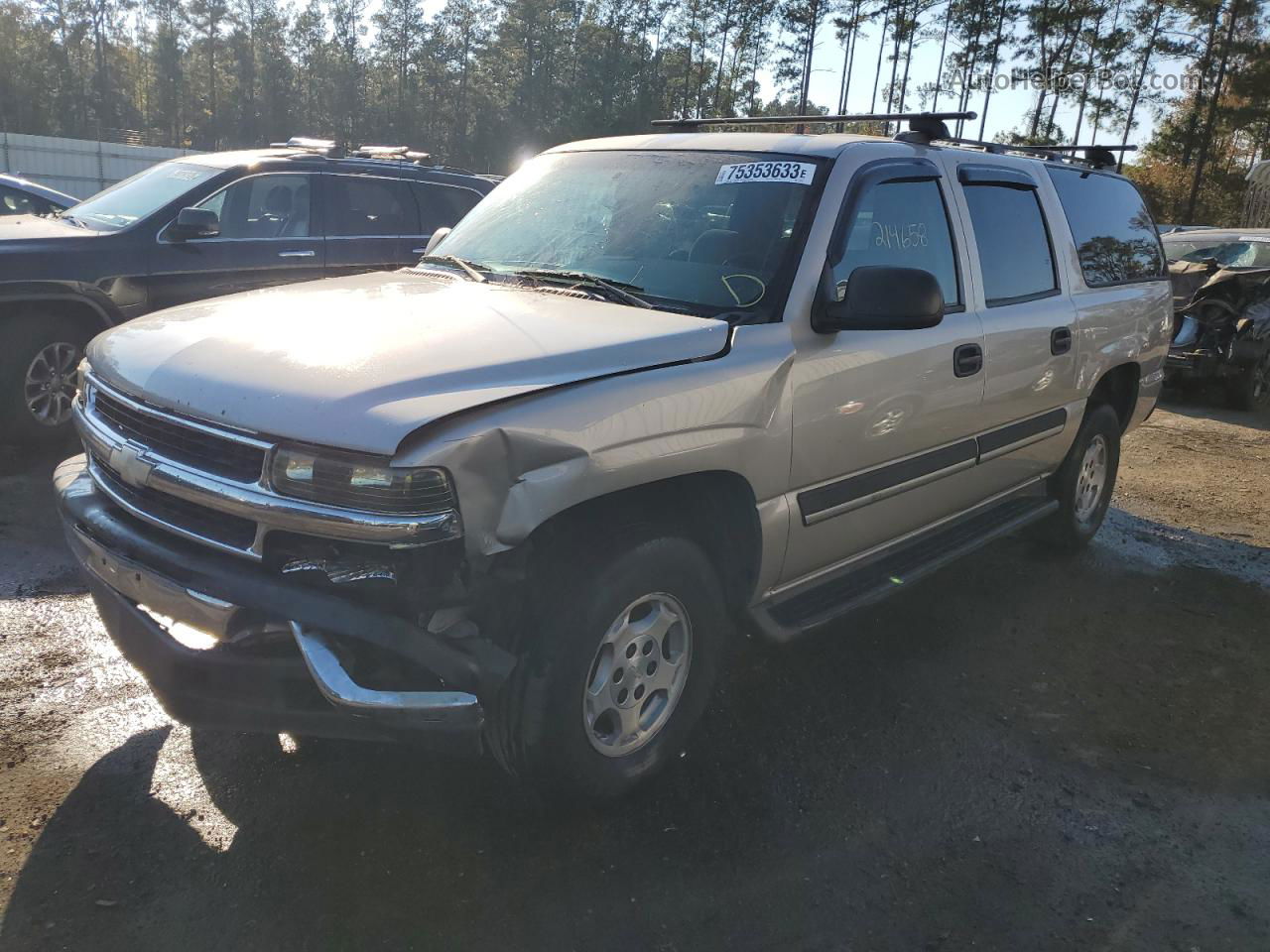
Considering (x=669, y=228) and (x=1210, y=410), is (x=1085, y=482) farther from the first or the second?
(x=1210, y=410)

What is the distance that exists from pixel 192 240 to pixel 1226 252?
1080 cm

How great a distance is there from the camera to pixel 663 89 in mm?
63688

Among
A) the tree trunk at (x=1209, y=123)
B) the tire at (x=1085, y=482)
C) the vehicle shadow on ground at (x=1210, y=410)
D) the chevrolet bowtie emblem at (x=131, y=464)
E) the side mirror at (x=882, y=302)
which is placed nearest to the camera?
the chevrolet bowtie emblem at (x=131, y=464)

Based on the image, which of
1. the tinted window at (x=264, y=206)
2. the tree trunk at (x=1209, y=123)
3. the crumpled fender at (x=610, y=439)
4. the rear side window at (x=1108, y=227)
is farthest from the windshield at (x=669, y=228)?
the tree trunk at (x=1209, y=123)

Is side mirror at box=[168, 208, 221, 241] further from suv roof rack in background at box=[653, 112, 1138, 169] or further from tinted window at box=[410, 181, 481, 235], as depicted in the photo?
suv roof rack in background at box=[653, 112, 1138, 169]

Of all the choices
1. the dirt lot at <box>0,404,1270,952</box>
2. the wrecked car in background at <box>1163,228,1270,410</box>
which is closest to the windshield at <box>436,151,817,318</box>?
the dirt lot at <box>0,404,1270,952</box>

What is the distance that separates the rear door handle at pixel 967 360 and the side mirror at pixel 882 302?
26.2 inches

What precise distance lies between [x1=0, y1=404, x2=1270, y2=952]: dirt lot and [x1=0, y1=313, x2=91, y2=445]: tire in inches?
74.0

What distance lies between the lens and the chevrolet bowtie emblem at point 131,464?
2785mm

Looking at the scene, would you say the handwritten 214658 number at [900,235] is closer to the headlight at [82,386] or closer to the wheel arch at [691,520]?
the wheel arch at [691,520]

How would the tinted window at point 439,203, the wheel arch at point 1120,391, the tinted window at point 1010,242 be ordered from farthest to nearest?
the tinted window at point 439,203 < the wheel arch at point 1120,391 < the tinted window at point 1010,242

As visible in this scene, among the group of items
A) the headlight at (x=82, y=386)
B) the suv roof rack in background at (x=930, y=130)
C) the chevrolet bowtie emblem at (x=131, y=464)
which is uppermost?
the suv roof rack in background at (x=930, y=130)

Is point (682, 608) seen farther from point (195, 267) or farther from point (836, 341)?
point (195, 267)

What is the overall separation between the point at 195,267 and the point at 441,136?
2810 inches
